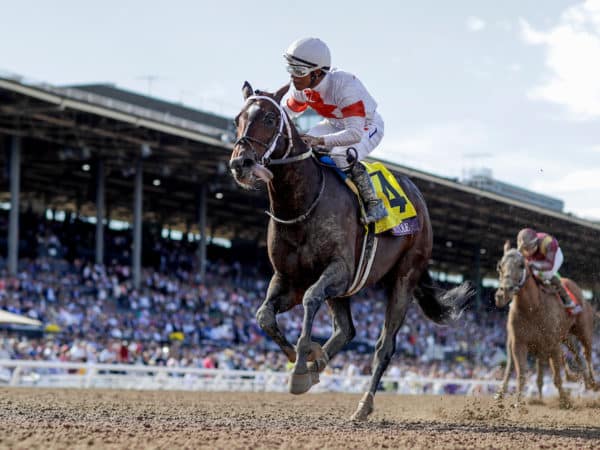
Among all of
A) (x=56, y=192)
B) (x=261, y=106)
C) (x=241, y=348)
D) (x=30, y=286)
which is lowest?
(x=241, y=348)

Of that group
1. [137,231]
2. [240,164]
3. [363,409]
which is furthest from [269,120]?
[137,231]

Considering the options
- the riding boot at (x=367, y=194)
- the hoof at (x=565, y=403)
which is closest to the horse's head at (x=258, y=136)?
the riding boot at (x=367, y=194)

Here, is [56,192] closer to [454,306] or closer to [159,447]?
[454,306]

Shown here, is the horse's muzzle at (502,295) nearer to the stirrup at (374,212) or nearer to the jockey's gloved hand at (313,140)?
the stirrup at (374,212)

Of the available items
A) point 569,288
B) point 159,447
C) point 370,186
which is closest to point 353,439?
point 159,447

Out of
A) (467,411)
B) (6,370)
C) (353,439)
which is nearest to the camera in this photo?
(353,439)

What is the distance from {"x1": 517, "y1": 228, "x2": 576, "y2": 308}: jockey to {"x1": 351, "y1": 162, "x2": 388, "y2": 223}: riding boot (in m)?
4.90

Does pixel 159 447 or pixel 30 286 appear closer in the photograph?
pixel 159 447

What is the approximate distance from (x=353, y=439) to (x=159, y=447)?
4.54ft

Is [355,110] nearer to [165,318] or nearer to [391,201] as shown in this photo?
[391,201]

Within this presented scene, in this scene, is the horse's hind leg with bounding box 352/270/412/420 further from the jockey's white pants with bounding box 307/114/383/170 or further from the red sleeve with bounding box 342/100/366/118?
the red sleeve with bounding box 342/100/366/118

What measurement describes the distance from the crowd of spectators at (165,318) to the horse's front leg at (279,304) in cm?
1232

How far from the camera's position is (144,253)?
3412 centimetres

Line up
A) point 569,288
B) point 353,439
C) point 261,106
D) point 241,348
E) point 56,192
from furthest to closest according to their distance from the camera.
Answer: point 56,192 < point 241,348 < point 569,288 < point 261,106 < point 353,439
